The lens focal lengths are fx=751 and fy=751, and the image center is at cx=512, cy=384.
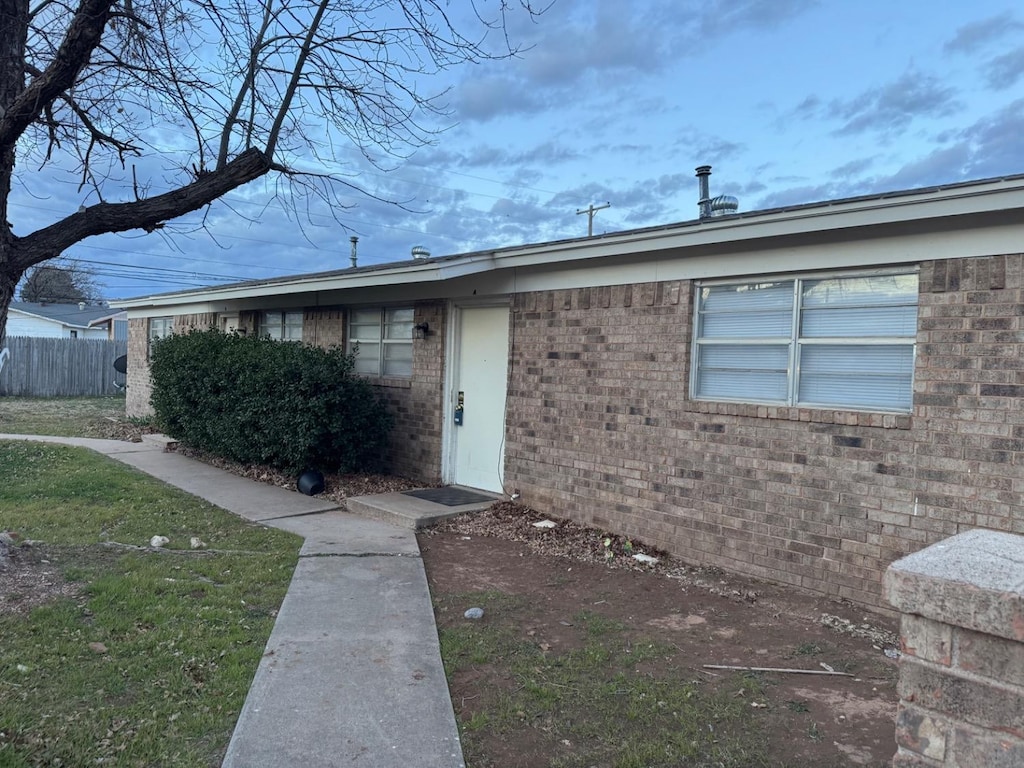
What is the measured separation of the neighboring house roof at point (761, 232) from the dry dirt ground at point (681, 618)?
262 centimetres

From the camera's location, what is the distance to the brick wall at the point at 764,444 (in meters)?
5.00

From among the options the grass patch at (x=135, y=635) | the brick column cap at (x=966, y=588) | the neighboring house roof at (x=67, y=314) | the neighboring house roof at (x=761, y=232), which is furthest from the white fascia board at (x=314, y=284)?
the neighboring house roof at (x=67, y=314)

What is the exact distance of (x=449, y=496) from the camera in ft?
28.8

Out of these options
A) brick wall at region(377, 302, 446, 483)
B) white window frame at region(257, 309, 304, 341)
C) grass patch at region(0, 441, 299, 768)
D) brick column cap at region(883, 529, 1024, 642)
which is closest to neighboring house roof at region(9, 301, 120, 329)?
white window frame at region(257, 309, 304, 341)

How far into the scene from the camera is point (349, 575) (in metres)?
5.94

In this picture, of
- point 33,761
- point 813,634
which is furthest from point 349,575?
point 813,634

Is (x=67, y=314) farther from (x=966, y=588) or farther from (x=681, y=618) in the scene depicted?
(x=966, y=588)

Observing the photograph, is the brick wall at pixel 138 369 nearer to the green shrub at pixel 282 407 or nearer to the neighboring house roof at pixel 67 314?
the green shrub at pixel 282 407

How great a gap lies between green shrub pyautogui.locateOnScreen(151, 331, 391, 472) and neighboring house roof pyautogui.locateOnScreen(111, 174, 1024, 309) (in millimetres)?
1373

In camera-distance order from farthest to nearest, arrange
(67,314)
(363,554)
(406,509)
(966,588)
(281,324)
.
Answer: (67,314) < (281,324) < (406,509) < (363,554) < (966,588)

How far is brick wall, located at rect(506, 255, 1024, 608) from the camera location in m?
5.00

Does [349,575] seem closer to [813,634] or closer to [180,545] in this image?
[180,545]

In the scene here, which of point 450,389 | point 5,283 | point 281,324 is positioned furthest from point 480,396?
point 281,324

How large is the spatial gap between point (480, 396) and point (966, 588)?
747 cm
